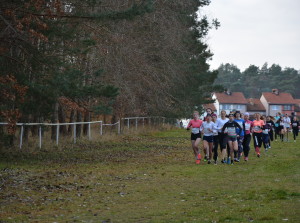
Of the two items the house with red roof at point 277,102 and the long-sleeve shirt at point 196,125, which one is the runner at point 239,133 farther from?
the house with red roof at point 277,102

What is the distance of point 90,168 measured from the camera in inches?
820

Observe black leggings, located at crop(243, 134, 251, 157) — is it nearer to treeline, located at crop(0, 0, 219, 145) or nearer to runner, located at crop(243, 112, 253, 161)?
runner, located at crop(243, 112, 253, 161)

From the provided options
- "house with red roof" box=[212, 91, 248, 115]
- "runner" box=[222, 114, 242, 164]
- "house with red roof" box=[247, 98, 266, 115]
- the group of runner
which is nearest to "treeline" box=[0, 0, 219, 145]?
the group of runner

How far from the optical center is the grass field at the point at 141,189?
11211mm

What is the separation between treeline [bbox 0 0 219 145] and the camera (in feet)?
65.9

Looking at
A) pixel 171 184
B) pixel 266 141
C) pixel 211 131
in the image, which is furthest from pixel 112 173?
pixel 266 141

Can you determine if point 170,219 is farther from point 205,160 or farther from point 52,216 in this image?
point 205,160

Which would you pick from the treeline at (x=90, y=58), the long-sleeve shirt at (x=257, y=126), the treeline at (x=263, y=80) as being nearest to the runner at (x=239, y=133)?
the long-sleeve shirt at (x=257, y=126)

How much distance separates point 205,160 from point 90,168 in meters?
5.30

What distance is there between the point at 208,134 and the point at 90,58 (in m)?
10.7

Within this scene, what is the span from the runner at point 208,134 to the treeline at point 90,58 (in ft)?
13.1

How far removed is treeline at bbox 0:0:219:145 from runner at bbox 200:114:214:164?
3.99m

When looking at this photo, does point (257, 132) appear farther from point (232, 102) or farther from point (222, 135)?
point (232, 102)

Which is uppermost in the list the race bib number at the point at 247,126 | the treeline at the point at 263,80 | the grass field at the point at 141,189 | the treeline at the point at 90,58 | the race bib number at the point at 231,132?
the treeline at the point at 263,80
